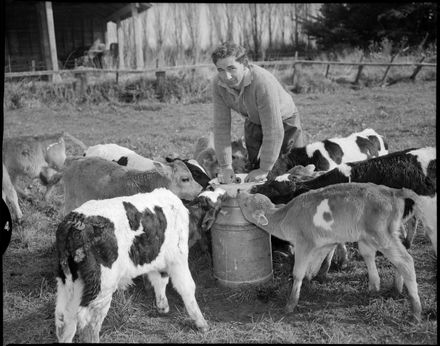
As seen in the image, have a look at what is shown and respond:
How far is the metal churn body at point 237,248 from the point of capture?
4594 mm

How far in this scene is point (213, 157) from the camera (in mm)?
8008

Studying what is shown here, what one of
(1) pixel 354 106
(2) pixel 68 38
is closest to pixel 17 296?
(1) pixel 354 106

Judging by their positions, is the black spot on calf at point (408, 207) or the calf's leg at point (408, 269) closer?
the calf's leg at point (408, 269)

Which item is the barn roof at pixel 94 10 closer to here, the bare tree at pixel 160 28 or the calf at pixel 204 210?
the bare tree at pixel 160 28

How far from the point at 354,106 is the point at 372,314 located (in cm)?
1235

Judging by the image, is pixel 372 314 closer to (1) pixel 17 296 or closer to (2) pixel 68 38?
(1) pixel 17 296

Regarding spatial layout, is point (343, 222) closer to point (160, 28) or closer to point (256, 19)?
point (256, 19)

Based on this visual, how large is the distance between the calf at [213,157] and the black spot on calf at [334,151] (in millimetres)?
1336

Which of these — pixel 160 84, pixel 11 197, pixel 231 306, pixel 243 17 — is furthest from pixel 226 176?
pixel 160 84

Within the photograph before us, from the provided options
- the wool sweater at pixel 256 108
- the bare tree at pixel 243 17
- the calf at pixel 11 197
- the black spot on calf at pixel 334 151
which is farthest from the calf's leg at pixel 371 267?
the calf at pixel 11 197

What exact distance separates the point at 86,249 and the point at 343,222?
2017 mm

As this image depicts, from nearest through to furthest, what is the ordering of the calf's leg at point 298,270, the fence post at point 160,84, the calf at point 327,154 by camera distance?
1. the calf's leg at point 298,270
2. the calf at point 327,154
3. the fence post at point 160,84

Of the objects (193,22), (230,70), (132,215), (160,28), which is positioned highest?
(160,28)

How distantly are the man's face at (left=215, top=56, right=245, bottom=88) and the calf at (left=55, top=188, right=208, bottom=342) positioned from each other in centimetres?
161
